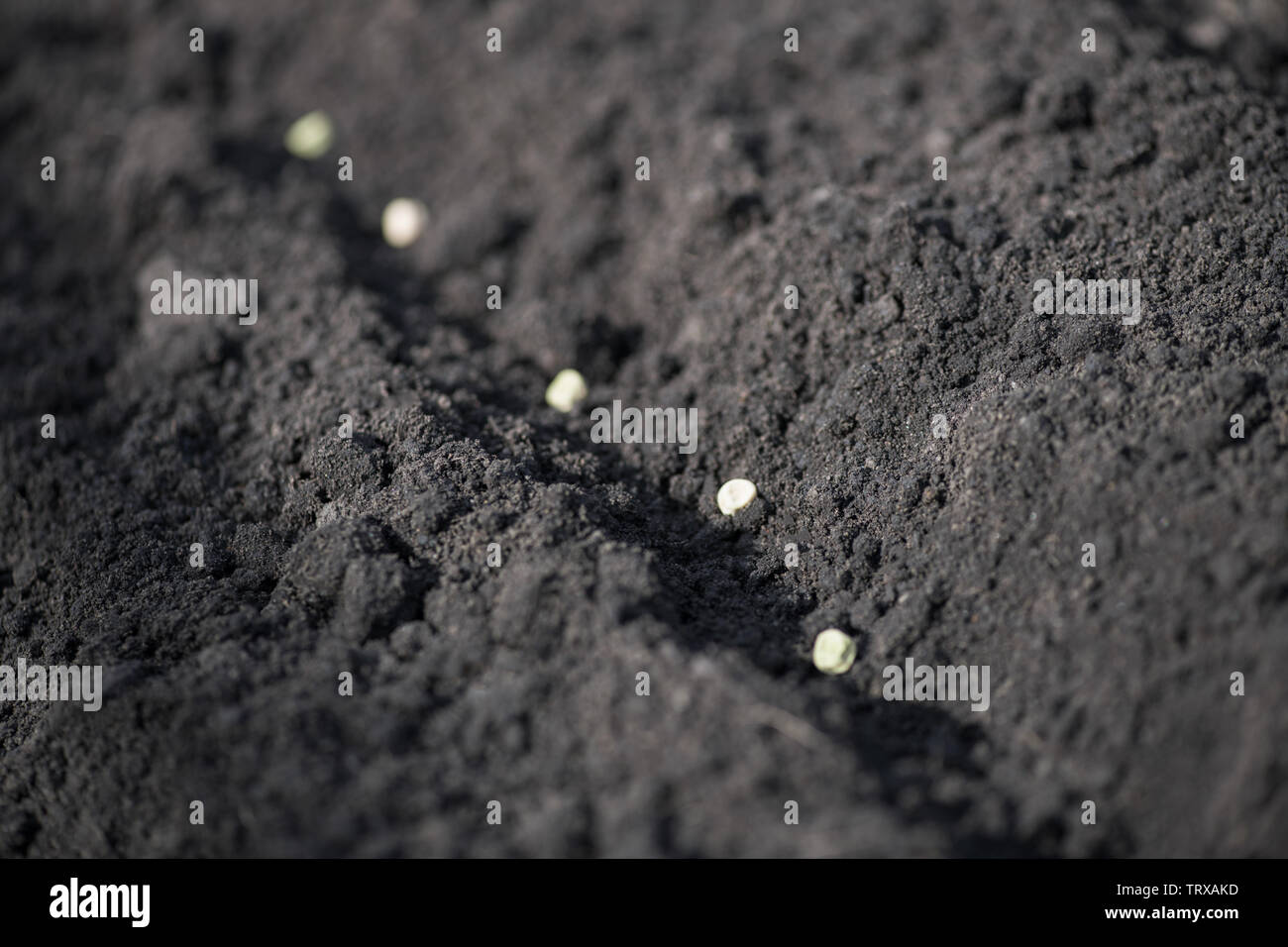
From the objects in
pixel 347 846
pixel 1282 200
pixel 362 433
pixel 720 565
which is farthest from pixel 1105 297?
pixel 347 846

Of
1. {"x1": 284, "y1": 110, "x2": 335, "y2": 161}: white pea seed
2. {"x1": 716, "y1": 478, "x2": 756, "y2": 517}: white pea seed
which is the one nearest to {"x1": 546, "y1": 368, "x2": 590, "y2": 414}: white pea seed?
{"x1": 716, "y1": 478, "x2": 756, "y2": 517}: white pea seed

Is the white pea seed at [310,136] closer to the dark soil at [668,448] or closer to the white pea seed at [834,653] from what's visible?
the dark soil at [668,448]

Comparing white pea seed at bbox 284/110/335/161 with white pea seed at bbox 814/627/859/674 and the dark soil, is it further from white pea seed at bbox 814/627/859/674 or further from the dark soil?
white pea seed at bbox 814/627/859/674

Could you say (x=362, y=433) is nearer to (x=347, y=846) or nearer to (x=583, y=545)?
(x=583, y=545)

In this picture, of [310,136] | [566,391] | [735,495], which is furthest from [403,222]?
[735,495]

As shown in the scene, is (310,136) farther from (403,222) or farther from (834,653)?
(834,653)

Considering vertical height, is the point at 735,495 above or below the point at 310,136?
below

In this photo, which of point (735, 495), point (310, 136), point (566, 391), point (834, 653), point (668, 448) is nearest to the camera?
point (834, 653)

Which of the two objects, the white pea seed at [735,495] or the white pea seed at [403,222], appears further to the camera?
the white pea seed at [403,222]

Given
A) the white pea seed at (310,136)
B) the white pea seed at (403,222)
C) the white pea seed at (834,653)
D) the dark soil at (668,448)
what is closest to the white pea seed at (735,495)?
the dark soil at (668,448)
